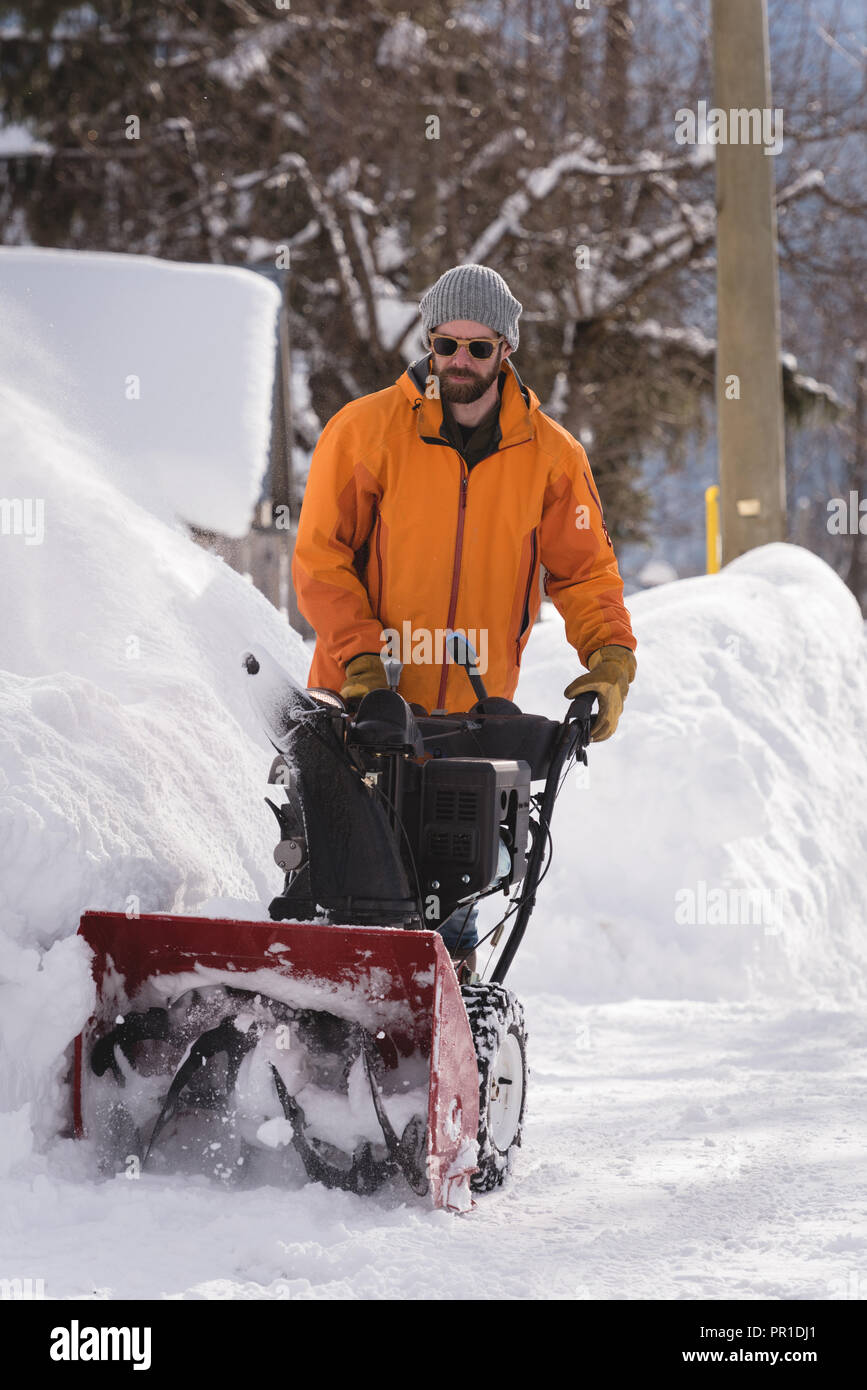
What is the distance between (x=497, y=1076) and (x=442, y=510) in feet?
3.91

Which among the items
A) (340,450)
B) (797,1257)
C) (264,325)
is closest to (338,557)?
(340,450)

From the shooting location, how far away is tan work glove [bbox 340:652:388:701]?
3.28 metres

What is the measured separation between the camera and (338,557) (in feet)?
11.3

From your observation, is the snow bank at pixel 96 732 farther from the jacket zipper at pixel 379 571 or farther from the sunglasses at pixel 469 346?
the sunglasses at pixel 469 346

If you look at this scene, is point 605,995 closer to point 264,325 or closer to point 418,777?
point 418,777

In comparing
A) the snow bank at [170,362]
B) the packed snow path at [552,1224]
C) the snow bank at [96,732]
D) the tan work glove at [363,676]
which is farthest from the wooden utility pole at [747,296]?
the tan work glove at [363,676]

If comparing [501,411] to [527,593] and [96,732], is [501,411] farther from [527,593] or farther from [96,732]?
[96,732]

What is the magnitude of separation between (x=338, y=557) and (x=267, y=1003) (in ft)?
3.22

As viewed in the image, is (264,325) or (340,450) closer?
(340,450)

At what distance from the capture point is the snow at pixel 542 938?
265cm

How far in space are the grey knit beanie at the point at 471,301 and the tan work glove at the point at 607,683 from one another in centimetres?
72

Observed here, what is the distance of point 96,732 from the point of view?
354 cm

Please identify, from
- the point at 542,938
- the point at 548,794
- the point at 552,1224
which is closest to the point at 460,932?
the point at 548,794
